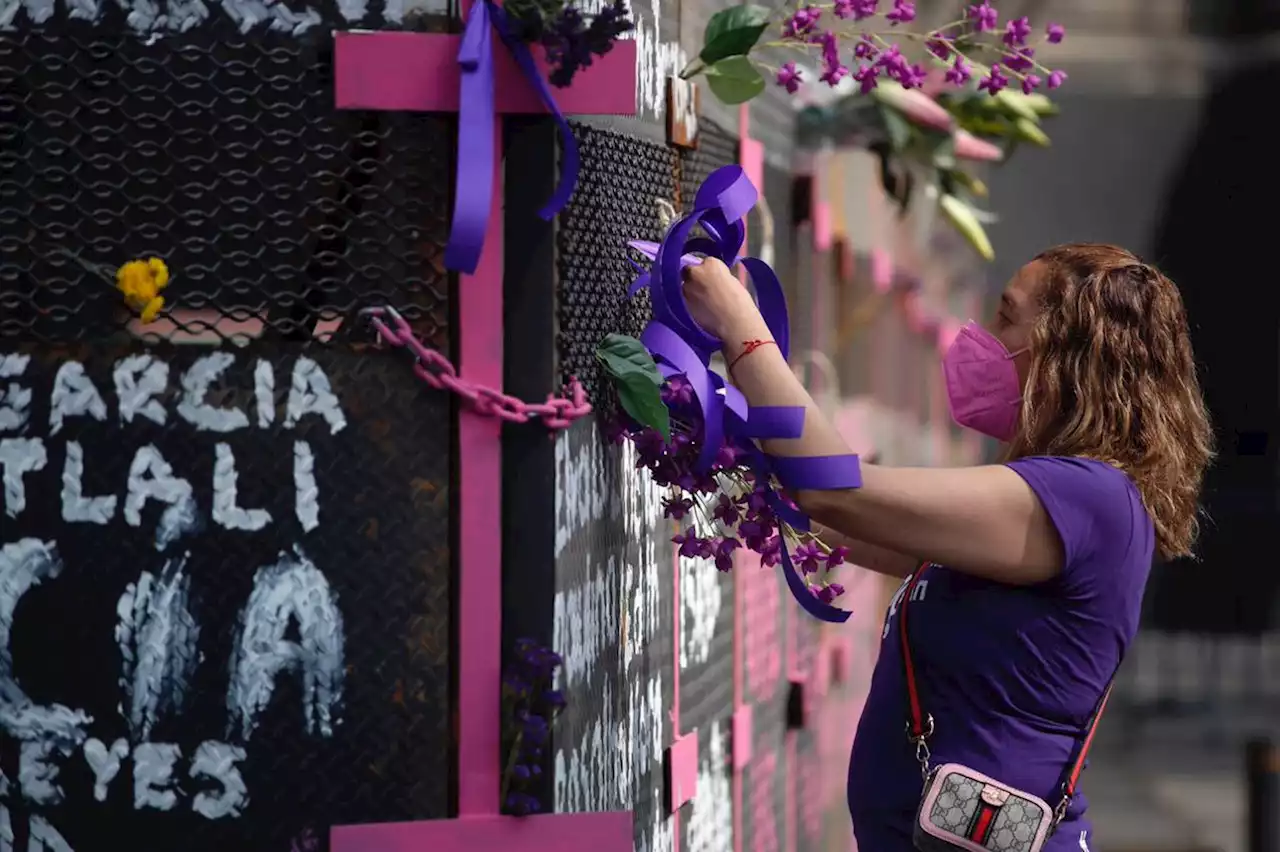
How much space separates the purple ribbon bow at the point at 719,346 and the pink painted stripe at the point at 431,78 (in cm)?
21

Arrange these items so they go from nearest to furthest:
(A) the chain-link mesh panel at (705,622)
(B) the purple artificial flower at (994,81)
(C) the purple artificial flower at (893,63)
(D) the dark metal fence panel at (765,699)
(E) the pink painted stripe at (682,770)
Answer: (C) the purple artificial flower at (893,63) < (B) the purple artificial flower at (994,81) < (E) the pink painted stripe at (682,770) < (A) the chain-link mesh panel at (705,622) < (D) the dark metal fence panel at (765,699)

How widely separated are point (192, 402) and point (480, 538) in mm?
468

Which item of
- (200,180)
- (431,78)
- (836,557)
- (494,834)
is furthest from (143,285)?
(836,557)

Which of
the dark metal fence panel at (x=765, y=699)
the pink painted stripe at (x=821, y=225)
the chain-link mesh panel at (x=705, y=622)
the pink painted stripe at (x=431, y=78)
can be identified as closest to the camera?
the pink painted stripe at (x=431, y=78)

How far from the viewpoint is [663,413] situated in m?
2.62

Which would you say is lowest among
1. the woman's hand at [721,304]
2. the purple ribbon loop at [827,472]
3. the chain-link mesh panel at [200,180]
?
the purple ribbon loop at [827,472]

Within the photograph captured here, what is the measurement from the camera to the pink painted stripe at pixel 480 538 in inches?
106

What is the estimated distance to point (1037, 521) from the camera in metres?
2.54

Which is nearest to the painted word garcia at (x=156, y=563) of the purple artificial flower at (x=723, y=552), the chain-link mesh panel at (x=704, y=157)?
the purple artificial flower at (x=723, y=552)

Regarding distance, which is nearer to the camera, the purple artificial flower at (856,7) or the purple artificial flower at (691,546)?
the purple artificial flower at (691,546)

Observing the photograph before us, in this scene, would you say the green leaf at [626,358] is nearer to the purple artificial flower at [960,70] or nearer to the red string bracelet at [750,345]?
the red string bracelet at [750,345]

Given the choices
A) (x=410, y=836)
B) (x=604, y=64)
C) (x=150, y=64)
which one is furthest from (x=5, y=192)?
(x=410, y=836)

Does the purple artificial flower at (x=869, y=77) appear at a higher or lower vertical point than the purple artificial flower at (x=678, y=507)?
higher

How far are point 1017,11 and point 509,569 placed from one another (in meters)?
9.24
